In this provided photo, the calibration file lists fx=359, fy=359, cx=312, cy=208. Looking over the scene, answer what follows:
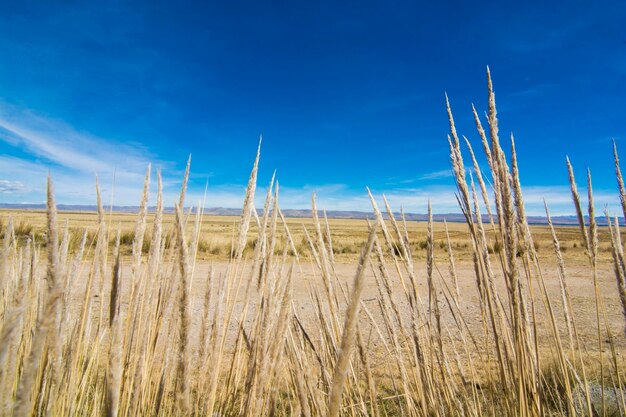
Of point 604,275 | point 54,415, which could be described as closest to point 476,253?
point 54,415

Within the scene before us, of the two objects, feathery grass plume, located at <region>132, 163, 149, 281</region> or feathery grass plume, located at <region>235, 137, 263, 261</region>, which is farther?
feathery grass plume, located at <region>235, 137, 263, 261</region>

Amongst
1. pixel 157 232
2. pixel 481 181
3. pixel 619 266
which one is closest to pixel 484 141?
pixel 481 181

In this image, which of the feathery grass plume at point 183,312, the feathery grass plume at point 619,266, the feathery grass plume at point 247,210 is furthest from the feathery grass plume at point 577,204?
the feathery grass plume at point 183,312

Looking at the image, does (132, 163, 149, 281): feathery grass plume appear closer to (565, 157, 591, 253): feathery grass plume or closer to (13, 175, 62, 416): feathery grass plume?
(13, 175, 62, 416): feathery grass plume

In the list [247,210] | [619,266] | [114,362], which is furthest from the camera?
[247,210]

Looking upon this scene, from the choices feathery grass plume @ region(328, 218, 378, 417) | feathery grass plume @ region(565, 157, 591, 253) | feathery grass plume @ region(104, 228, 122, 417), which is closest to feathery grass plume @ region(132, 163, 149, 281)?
feathery grass plume @ region(104, 228, 122, 417)

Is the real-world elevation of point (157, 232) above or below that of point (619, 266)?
above

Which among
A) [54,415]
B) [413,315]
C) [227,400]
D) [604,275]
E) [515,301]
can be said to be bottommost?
[604,275]

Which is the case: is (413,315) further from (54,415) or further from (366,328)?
(366,328)

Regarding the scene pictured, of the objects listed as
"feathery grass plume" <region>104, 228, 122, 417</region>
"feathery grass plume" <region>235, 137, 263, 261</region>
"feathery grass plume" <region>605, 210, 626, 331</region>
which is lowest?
"feathery grass plume" <region>104, 228, 122, 417</region>

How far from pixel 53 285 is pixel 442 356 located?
55.8 inches

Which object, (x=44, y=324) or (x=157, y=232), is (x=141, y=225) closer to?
(x=157, y=232)

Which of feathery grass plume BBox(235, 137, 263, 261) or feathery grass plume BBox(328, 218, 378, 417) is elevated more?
feathery grass plume BBox(235, 137, 263, 261)

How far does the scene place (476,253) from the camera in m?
1.35
